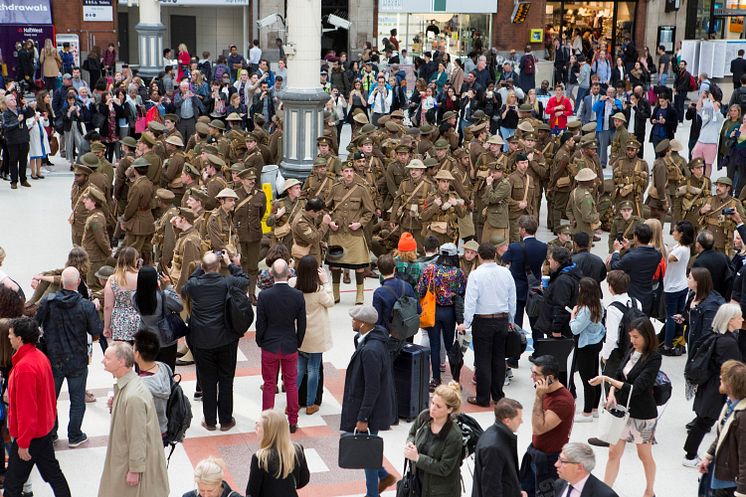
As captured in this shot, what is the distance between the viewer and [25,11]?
31656 mm

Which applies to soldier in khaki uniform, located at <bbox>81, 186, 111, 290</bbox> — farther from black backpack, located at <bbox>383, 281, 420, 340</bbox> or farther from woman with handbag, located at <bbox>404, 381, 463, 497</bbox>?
woman with handbag, located at <bbox>404, 381, 463, 497</bbox>

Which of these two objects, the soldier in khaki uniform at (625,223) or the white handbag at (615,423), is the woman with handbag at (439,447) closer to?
the white handbag at (615,423)

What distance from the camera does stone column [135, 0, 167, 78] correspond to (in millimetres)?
29078

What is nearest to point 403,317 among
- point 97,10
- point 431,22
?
point 97,10

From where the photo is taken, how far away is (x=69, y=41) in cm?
3238

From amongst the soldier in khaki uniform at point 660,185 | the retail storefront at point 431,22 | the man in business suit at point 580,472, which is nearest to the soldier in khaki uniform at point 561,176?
the soldier in khaki uniform at point 660,185

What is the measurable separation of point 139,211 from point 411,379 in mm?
5450

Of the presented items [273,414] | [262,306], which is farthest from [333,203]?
[273,414]

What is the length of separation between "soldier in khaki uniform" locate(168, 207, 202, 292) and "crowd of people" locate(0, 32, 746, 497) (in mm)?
20

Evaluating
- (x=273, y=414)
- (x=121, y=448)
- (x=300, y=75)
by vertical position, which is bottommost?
(x=121, y=448)

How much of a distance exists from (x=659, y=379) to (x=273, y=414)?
3420mm

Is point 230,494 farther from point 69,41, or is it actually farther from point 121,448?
point 69,41

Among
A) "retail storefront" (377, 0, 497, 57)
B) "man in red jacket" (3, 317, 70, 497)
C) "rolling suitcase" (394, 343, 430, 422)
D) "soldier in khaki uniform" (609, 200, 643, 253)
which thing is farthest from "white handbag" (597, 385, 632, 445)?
"retail storefront" (377, 0, 497, 57)

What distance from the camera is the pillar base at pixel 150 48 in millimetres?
29062
